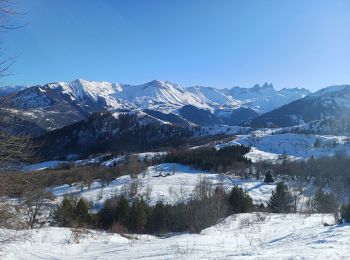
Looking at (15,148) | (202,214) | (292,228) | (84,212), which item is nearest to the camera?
(15,148)

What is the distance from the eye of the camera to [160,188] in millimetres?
133125

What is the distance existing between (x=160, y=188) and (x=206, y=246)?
11888 centimetres

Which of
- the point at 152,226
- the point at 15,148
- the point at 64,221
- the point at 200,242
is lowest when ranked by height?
the point at 152,226

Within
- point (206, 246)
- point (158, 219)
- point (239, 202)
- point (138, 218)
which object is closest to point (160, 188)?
point (239, 202)

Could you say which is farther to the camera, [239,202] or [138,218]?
[239,202]

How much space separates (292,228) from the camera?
803 inches

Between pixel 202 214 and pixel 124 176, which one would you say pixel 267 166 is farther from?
pixel 202 214

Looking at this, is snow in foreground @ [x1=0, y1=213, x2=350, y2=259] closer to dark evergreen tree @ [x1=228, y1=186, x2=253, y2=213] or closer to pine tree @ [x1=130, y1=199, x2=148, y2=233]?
pine tree @ [x1=130, y1=199, x2=148, y2=233]

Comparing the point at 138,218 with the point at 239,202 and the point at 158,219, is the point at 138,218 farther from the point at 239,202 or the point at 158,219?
the point at 239,202

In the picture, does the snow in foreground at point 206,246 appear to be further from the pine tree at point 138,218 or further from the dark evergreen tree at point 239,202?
the dark evergreen tree at point 239,202

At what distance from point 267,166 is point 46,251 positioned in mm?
178796

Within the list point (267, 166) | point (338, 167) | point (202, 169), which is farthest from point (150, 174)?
point (338, 167)

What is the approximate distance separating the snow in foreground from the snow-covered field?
275 ft

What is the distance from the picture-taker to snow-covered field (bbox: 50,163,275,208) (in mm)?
118250
